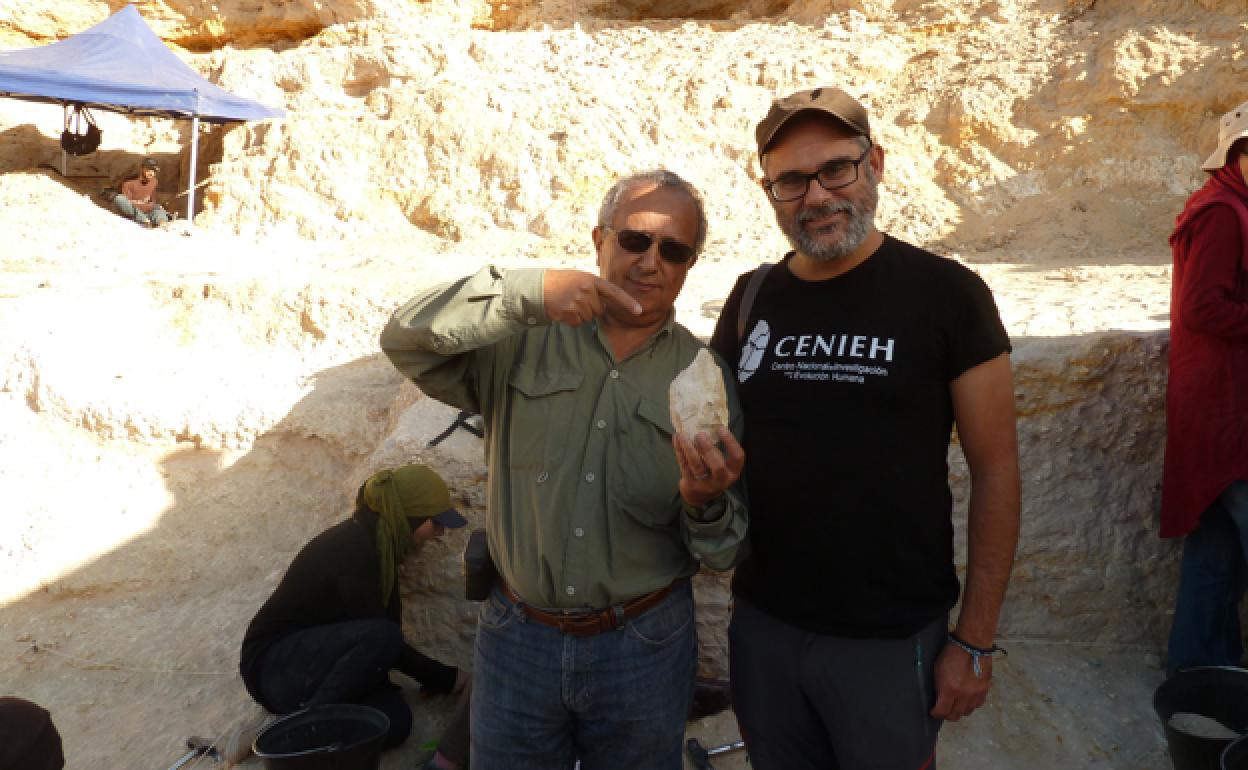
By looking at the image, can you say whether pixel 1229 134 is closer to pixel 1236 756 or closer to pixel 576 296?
pixel 1236 756

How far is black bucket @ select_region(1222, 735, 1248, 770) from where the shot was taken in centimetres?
228

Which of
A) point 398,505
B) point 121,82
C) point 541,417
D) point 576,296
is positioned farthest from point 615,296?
point 121,82

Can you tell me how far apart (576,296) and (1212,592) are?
8.23 feet

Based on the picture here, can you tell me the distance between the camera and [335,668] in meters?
3.09

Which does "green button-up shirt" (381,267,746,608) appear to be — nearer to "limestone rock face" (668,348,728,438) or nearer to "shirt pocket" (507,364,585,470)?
"shirt pocket" (507,364,585,470)

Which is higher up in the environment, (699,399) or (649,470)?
(699,399)

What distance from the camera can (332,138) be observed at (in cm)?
858

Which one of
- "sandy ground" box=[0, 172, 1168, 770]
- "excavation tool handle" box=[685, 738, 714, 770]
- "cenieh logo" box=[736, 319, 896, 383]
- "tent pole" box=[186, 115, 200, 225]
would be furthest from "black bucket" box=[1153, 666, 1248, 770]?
"tent pole" box=[186, 115, 200, 225]

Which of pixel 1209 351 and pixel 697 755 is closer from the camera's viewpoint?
pixel 1209 351

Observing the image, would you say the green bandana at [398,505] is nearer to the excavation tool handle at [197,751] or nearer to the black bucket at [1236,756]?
the excavation tool handle at [197,751]

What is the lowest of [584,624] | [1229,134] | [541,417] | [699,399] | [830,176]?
[584,624]

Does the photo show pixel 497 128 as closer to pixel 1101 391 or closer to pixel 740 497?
pixel 1101 391

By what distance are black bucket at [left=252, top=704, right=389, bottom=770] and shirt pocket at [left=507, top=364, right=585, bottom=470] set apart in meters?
1.52

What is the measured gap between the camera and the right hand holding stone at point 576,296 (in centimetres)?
163
